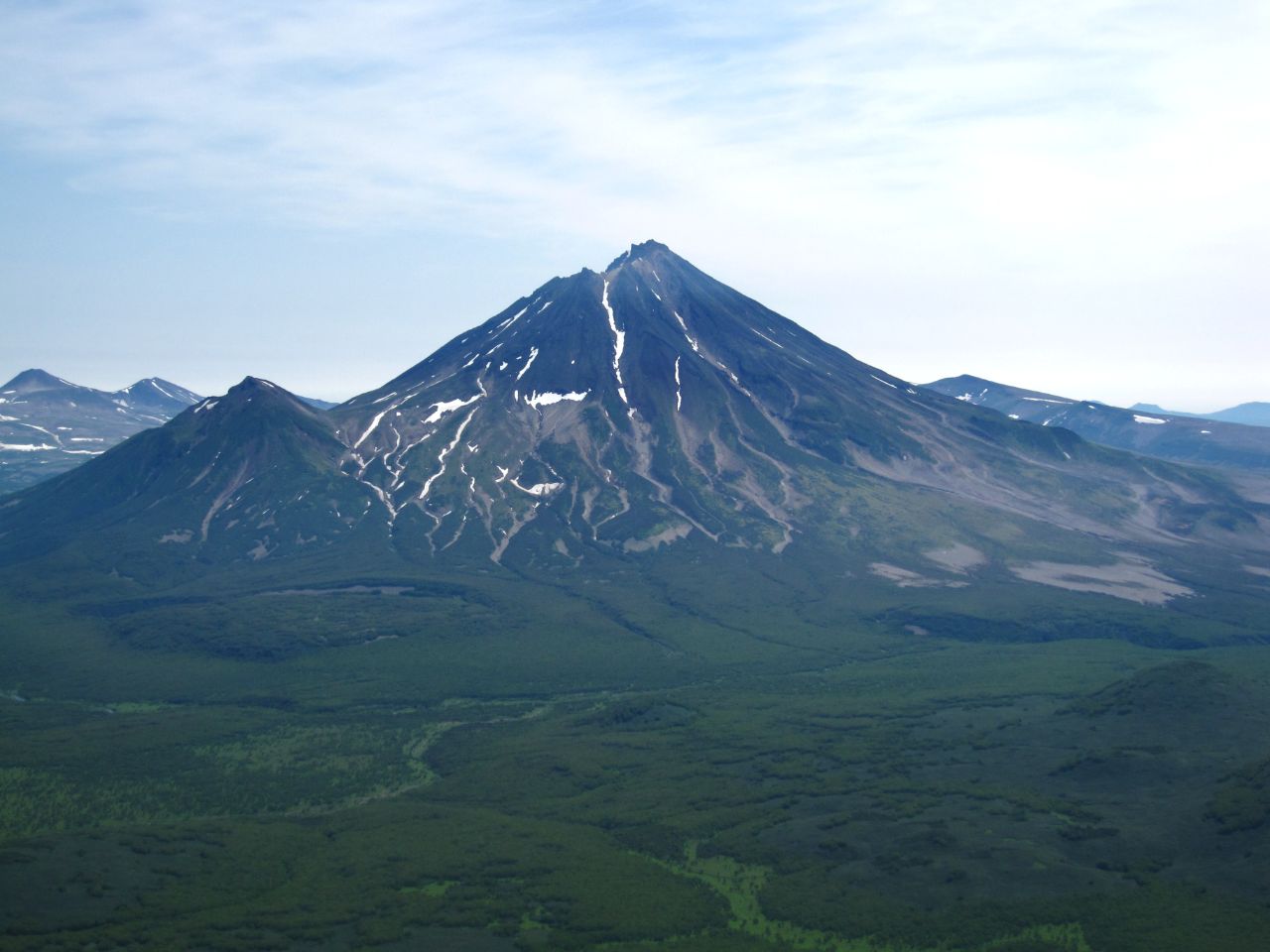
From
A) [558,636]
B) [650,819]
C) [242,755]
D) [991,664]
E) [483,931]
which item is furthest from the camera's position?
[558,636]

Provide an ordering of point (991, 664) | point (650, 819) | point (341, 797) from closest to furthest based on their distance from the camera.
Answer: point (650, 819) < point (341, 797) < point (991, 664)

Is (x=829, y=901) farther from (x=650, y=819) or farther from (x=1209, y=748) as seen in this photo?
(x=1209, y=748)

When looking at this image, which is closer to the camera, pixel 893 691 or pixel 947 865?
pixel 947 865

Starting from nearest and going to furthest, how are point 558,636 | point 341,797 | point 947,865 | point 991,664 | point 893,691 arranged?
point 947,865
point 341,797
point 893,691
point 991,664
point 558,636

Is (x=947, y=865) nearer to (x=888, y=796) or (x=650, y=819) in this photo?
(x=888, y=796)

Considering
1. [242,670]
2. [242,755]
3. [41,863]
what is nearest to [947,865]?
[41,863]

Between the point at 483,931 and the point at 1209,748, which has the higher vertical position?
the point at 1209,748

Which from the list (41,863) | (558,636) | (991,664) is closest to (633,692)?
(558,636)

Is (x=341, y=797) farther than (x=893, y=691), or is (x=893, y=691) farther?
(x=893, y=691)

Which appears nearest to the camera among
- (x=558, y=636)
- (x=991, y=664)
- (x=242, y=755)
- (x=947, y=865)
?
(x=947, y=865)
